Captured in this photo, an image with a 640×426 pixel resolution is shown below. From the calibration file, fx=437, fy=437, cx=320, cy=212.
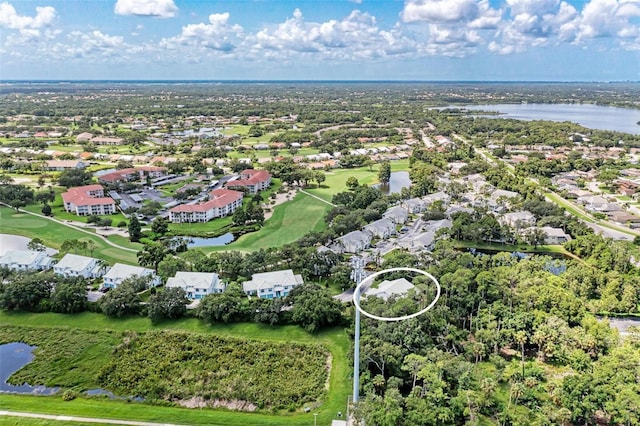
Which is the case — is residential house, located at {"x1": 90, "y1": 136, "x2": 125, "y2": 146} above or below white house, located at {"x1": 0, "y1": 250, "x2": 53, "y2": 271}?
above

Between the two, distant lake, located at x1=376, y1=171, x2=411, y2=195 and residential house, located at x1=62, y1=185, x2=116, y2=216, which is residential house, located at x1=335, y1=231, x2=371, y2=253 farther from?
residential house, located at x1=62, y1=185, x2=116, y2=216

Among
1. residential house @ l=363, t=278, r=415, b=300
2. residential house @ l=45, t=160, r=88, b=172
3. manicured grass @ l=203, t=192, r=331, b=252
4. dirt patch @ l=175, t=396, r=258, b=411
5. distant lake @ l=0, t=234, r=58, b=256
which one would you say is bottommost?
dirt patch @ l=175, t=396, r=258, b=411

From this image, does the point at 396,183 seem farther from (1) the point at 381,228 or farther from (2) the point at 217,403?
(2) the point at 217,403

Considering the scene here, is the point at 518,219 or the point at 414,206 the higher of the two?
the point at 518,219

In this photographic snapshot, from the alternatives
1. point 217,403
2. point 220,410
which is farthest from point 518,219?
point 220,410

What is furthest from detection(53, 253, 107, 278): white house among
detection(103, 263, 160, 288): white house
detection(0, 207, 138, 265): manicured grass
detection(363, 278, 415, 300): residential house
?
detection(363, 278, 415, 300): residential house

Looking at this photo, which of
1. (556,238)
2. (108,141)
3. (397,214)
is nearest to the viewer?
(556,238)
